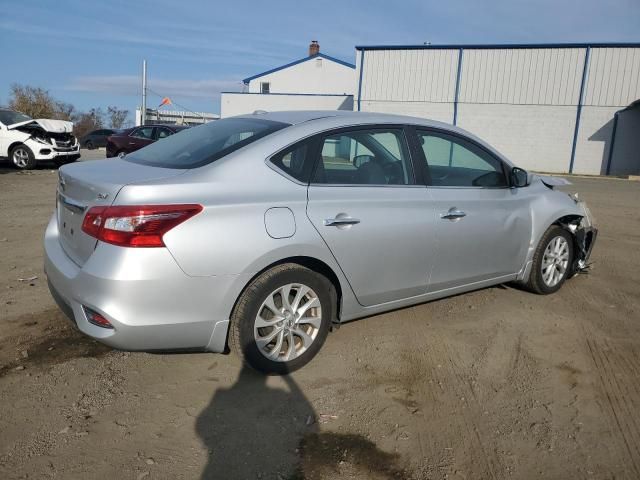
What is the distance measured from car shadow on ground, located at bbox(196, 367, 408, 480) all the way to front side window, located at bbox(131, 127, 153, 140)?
1772 cm

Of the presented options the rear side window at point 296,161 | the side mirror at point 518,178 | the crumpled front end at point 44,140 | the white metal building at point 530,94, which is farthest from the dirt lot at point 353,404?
the white metal building at point 530,94

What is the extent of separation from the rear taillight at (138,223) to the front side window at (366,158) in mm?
1069

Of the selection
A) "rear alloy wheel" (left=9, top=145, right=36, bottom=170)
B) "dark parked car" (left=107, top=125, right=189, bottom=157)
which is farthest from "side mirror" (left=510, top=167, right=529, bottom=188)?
"dark parked car" (left=107, top=125, right=189, bottom=157)

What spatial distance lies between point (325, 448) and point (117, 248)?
1.47 m

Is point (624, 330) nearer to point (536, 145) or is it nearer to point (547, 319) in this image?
point (547, 319)

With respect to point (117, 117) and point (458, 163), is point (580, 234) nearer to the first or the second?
point (458, 163)

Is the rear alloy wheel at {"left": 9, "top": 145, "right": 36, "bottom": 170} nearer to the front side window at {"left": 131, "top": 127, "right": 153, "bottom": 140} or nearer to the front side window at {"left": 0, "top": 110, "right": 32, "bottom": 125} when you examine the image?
the front side window at {"left": 0, "top": 110, "right": 32, "bottom": 125}

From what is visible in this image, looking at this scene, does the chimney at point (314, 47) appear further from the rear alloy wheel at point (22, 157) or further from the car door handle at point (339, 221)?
the car door handle at point (339, 221)

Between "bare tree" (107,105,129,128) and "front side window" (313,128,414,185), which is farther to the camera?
"bare tree" (107,105,129,128)

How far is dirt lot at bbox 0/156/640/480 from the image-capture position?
2590mm

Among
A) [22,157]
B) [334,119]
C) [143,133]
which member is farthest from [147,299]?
[143,133]

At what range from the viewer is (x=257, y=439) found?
2762 millimetres

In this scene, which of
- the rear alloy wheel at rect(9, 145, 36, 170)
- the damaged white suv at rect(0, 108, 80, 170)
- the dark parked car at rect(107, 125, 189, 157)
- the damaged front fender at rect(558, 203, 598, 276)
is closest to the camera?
the damaged front fender at rect(558, 203, 598, 276)

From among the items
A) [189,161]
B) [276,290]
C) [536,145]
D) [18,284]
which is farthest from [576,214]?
[536,145]
